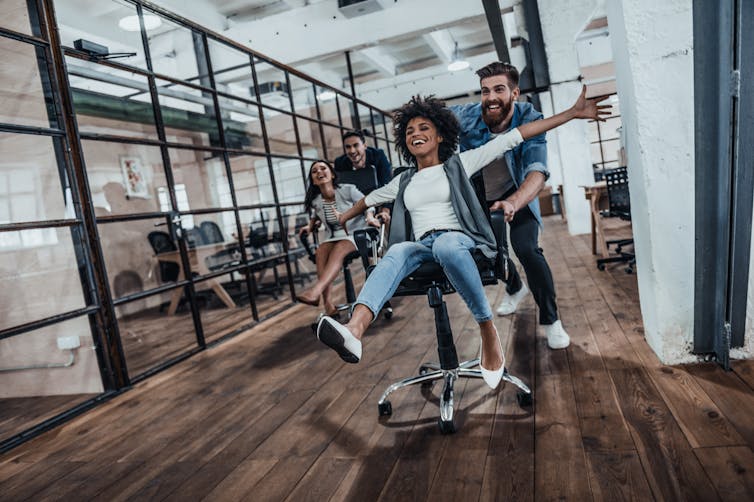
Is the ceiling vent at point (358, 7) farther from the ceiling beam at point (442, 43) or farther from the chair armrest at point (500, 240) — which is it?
the chair armrest at point (500, 240)

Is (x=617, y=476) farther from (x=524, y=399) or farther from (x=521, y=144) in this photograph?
(x=521, y=144)

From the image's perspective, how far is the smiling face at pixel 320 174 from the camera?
11.6 ft

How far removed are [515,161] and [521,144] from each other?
0.09m

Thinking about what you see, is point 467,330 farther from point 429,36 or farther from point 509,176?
point 429,36

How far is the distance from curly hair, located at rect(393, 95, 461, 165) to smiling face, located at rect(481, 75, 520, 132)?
34 cm

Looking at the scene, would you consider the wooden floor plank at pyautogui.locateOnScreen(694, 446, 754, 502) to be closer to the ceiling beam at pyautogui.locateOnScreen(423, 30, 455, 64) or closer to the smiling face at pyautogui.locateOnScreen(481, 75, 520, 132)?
the smiling face at pyautogui.locateOnScreen(481, 75, 520, 132)

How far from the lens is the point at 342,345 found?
5.27ft

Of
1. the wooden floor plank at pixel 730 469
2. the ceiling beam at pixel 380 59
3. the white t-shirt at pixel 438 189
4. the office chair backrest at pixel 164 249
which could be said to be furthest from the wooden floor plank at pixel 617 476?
the ceiling beam at pixel 380 59

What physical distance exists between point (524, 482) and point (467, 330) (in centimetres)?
162

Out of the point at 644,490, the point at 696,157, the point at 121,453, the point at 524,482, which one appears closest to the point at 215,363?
the point at 121,453

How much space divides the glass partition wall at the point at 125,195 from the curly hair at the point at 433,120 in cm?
168

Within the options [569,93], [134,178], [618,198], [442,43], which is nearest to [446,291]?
[618,198]

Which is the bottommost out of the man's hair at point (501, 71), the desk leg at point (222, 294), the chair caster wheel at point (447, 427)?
the desk leg at point (222, 294)

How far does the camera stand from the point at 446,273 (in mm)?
1738
